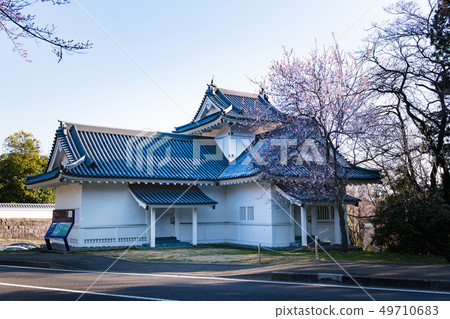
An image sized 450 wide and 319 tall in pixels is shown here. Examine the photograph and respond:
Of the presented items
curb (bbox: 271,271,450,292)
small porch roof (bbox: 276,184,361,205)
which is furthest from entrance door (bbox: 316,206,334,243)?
curb (bbox: 271,271,450,292)

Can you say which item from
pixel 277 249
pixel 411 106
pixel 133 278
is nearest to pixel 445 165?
pixel 411 106

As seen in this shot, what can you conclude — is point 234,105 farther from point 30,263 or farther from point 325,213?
point 30,263

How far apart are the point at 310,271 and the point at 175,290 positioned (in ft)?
12.7

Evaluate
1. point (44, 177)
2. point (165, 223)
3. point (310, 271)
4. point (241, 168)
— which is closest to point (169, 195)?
point (165, 223)

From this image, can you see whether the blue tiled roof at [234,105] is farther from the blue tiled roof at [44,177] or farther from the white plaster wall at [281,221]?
the blue tiled roof at [44,177]

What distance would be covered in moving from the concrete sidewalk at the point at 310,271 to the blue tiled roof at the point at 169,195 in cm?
609

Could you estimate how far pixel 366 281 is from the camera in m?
9.30

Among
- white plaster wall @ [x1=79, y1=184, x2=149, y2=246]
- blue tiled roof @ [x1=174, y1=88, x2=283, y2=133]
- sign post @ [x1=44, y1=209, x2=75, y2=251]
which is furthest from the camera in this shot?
blue tiled roof @ [x1=174, y1=88, x2=283, y2=133]

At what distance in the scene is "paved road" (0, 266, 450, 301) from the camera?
7699 mm

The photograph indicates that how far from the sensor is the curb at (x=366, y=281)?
28.2ft

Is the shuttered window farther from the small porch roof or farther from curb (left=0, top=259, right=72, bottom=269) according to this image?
curb (left=0, top=259, right=72, bottom=269)

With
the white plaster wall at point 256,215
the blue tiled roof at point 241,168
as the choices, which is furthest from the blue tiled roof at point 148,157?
the white plaster wall at point 256,215

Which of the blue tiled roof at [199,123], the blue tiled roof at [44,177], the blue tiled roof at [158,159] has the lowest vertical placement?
the blue tiled roof at [44,177]

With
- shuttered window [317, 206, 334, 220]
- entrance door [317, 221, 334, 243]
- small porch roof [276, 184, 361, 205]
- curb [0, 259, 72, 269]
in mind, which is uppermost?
small porch roof [276, 184, 361, 205]
